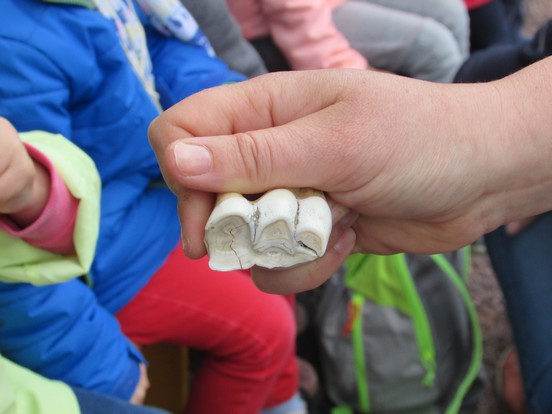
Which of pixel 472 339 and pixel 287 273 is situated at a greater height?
pixel 287 273

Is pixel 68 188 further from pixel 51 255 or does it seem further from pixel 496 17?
pixel 496 17

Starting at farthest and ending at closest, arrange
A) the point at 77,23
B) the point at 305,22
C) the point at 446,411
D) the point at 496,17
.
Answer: the point at 496,17
the point at 305,22
the point at 446,411
the point at 77,23

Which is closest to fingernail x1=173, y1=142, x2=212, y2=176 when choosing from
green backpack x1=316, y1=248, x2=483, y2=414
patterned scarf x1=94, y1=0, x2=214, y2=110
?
patterned scarf x1=94, y1=0, x2=214, y2=110

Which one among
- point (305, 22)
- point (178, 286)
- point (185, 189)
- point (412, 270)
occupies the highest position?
point (185, 189)

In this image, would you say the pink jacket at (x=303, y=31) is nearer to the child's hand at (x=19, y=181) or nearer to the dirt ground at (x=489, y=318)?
the dirt ground at (x=489, y=318)

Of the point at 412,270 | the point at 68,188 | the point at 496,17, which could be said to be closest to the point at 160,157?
the point at 68,188

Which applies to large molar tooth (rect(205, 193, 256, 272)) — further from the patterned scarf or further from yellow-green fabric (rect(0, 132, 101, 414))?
the patterned scarf

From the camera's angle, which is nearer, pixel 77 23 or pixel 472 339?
pixel 77 23

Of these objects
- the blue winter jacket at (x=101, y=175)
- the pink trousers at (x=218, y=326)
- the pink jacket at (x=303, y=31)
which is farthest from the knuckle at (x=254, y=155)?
the pink jacket at (x=303, y=31)
